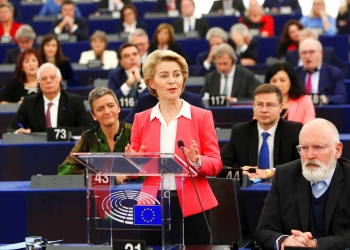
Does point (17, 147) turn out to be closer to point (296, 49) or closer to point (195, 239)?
point (195, 239)

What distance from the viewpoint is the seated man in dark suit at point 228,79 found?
24.6ft

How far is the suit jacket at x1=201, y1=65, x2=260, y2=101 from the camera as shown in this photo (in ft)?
24.6

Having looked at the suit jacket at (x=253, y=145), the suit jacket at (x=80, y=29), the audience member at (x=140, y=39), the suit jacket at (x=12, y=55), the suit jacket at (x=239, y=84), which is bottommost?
the suit jacket at (x=253, y=145)

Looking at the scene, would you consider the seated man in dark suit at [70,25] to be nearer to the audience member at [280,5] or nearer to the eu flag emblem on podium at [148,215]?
the audience member at [280,5]

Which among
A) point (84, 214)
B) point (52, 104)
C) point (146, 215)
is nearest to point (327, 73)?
point (52, 104)

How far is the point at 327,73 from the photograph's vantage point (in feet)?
23.9

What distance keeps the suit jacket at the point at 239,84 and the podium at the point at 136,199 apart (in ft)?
14.5

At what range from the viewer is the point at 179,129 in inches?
130

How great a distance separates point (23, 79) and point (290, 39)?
131 inches

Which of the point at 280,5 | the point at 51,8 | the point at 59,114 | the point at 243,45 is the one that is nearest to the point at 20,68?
the point at 59,114

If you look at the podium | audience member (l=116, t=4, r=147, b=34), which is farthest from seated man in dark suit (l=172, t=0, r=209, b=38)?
the podium

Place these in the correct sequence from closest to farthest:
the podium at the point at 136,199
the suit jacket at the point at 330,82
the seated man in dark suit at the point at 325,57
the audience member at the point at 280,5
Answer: the podium at the point at 136,199
the suit jacket at the point at 330,82
the seated man in dark suit at the point at 325,57
the audience member at the point at 280,5

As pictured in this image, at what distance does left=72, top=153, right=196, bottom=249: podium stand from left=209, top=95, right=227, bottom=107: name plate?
11.4 feet

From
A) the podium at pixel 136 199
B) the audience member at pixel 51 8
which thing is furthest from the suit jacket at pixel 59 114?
the audience member at pixel 51 8
